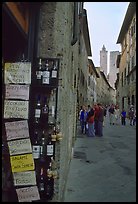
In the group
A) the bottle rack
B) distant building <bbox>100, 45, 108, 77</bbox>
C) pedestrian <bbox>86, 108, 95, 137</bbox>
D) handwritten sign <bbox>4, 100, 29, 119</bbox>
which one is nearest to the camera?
handwritten sign <bbox>4, 100, 29, 119</bbox>

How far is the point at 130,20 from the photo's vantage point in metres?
30.1

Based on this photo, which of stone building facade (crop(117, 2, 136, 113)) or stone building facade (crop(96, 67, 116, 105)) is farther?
stone building facade (crop(96, 67, 116, 105))

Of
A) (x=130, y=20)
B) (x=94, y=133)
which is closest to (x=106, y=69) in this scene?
(x=130, y=20)

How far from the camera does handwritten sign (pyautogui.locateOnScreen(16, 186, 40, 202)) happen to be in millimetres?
2943

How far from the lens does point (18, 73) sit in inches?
117

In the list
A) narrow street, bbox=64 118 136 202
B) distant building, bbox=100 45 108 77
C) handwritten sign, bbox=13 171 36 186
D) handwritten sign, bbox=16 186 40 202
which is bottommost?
narrow street, bbox=64 118 136 202

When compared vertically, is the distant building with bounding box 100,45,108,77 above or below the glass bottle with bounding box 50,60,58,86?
above

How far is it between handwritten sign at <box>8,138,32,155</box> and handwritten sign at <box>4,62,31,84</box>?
688mm

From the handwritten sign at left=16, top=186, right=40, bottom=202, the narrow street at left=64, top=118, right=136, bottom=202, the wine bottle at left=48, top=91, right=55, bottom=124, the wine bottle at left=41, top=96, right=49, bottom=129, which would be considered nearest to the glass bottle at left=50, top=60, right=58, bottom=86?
the wine bottle at left=48, top=91, right=55, bottom=124

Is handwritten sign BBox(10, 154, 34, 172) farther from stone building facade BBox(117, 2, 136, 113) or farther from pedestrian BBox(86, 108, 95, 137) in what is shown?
stone building facade BBox(117, 2, 136, 113)

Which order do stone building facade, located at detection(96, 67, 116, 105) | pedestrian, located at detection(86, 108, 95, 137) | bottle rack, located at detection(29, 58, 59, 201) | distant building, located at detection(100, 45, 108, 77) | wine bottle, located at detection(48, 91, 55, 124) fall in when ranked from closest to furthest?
bottle rack, located at detection(29, 58, 59, 201)
wine bottle, located at detection(48, 91, 55, 124)
pedestrian, located at detection(86, 108, 95, 137)
stone building facade, located at detection(96, 67, 116, 105)
distant building, located at detection(100, 45, 108, 77)

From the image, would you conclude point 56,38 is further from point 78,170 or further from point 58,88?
point 78,170

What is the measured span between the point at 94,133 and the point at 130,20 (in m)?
20.7

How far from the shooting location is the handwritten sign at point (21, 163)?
9.63 feet
